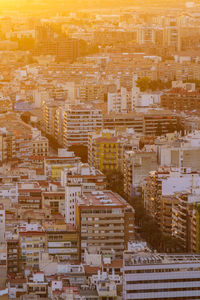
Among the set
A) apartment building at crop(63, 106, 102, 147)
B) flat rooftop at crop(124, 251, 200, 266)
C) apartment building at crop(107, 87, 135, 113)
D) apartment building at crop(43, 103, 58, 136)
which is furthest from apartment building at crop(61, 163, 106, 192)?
apartment building at crop(107, 87, 135, 113)

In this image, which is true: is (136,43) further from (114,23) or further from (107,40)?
(114,23)

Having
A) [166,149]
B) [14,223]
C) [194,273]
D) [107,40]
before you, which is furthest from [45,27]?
[194,273]

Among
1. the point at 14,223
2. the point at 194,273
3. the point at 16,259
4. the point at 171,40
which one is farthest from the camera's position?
the point at 171,40

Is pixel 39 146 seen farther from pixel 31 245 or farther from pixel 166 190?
pixel 31 245

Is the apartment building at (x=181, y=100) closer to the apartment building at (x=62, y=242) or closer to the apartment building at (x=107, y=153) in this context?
the apartment building at (x=107, y=153)

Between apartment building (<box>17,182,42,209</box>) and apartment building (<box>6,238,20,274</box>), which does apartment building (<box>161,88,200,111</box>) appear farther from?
apartment building (<box>6,238,20,274</box>)
